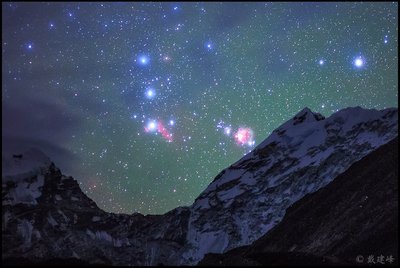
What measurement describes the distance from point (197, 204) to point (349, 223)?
113 metres

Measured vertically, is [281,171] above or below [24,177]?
below

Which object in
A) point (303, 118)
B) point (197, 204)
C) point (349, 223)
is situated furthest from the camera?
point (303, 118)

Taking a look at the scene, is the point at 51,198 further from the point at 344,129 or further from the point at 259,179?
the point at 344,129

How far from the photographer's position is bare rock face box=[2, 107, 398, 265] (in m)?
140

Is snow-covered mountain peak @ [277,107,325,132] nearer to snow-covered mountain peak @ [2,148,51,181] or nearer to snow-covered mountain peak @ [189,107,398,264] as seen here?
snow-covered mountain peak @ [189,107,398,264]

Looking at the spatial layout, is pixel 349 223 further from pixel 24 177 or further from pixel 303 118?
pixel 24 177

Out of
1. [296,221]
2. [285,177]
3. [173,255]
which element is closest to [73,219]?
[173,255]

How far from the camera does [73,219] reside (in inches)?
6703

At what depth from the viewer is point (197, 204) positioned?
18762 centimetres

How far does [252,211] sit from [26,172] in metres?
89.3

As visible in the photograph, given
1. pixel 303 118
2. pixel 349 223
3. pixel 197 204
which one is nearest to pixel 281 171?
pixel 303 118

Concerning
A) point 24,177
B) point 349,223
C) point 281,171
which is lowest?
point 349,223

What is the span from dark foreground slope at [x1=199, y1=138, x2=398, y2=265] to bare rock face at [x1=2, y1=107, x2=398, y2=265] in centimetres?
2694

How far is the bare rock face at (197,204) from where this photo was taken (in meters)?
140
